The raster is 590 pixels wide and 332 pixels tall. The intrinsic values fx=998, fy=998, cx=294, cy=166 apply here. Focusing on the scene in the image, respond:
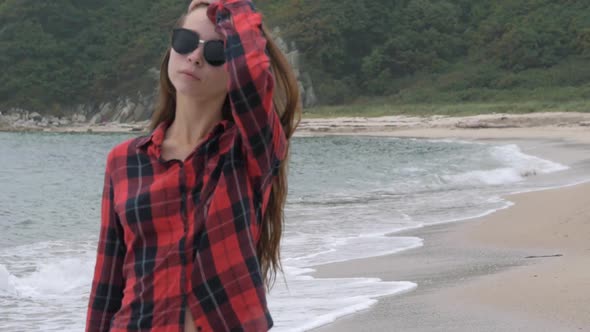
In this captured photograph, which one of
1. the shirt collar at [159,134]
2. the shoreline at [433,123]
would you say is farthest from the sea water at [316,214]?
the shoreline at [433,123]

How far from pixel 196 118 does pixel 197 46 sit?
0.14 metres

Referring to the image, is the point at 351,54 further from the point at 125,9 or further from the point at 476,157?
the point at 476,157

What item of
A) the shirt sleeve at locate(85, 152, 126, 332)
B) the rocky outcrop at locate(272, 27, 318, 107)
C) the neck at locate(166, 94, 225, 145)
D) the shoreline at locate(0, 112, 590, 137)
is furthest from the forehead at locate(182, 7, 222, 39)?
the rocky outcrop at locate(272, 27, 318, 107)

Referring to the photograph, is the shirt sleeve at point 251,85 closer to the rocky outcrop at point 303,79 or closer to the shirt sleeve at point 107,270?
the shirt sleeve at point 107,270

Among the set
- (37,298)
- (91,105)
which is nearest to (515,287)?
(37,298)

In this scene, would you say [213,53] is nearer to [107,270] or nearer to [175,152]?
[175,152]

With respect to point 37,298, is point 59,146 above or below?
below

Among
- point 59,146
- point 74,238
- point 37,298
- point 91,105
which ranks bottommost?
point 91,105

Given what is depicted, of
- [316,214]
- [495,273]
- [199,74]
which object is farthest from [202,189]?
[316,214]

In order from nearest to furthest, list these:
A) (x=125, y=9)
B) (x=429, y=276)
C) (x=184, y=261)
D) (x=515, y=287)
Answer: (x=184, y=261), (x=515, y=287), (x=429, y=276), (x=125, y=9)

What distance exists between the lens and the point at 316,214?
1266 centimetres

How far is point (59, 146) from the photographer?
39.2 metres

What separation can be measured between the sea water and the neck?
10.5ft

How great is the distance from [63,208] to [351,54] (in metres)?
48.0
